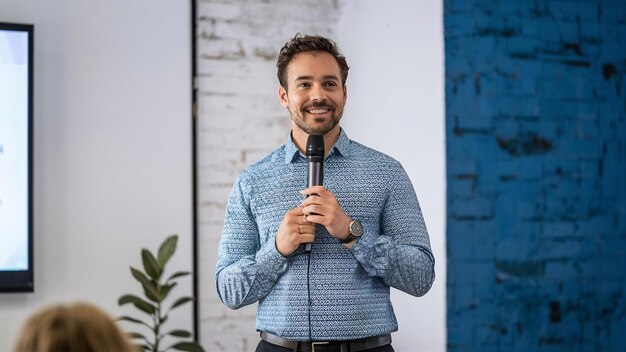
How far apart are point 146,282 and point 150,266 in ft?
0.21

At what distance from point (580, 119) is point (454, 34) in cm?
70

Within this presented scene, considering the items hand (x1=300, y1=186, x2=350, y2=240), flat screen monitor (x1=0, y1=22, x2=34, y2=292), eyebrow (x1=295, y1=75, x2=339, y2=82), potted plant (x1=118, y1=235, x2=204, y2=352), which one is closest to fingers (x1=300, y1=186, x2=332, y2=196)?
hand (x1=300, y1=186, x2=350, y2=240)

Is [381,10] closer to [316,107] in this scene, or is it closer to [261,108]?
[261,108]

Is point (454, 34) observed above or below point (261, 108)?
above

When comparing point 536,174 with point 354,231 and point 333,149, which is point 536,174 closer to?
point 333,149

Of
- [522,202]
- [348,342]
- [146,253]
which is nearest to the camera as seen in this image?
[348,342]

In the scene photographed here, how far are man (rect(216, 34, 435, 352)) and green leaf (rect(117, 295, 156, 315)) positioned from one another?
3.89 ft

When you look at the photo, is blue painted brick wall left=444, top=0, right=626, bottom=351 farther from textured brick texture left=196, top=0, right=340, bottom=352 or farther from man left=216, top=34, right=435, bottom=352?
man left=216, top=34, right=435, bottom=352

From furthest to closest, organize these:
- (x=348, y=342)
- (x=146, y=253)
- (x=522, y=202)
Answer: (x=522, y=202)
(x=146, y=253)
(x=348, y=342)

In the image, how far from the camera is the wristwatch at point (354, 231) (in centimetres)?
192

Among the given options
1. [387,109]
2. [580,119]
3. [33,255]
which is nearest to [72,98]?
[33,255]

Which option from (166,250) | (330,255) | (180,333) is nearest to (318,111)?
(330,255)

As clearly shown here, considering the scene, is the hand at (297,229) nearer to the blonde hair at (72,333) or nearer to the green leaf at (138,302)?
the blonde hair at (72,333)

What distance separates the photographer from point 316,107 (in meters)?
2.03
